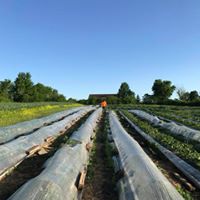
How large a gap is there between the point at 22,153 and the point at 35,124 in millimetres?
4916

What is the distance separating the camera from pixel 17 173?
16.4 feet

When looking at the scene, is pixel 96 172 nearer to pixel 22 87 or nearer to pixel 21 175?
pixel 21 175

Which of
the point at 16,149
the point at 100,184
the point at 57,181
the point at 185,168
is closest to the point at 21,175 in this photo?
the point at 16,149

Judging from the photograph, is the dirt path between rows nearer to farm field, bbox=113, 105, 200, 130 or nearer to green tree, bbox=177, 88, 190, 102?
farm field, bbox=113, 105, 200, 130

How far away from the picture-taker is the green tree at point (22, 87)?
5966 cm

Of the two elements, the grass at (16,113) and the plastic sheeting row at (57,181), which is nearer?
the plastic sheeting row at (57,181)

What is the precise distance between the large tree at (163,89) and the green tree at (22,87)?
30943 millimetres

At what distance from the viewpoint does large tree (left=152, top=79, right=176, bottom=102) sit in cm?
6297

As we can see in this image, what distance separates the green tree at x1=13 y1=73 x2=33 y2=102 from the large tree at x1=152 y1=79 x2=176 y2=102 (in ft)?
102

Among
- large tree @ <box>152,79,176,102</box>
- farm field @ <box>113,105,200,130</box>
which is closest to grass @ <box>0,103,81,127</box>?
farm field @ <box>113,105,200,130</box>

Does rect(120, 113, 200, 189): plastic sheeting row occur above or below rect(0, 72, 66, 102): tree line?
below

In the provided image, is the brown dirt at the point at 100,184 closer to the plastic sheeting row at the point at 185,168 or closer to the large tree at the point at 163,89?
the plastic sheeting row at the point at 185,168

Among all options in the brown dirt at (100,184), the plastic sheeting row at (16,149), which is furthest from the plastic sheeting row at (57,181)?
the plastic sheeting row at (16,149)

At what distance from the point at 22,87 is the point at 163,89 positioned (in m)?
34.1
